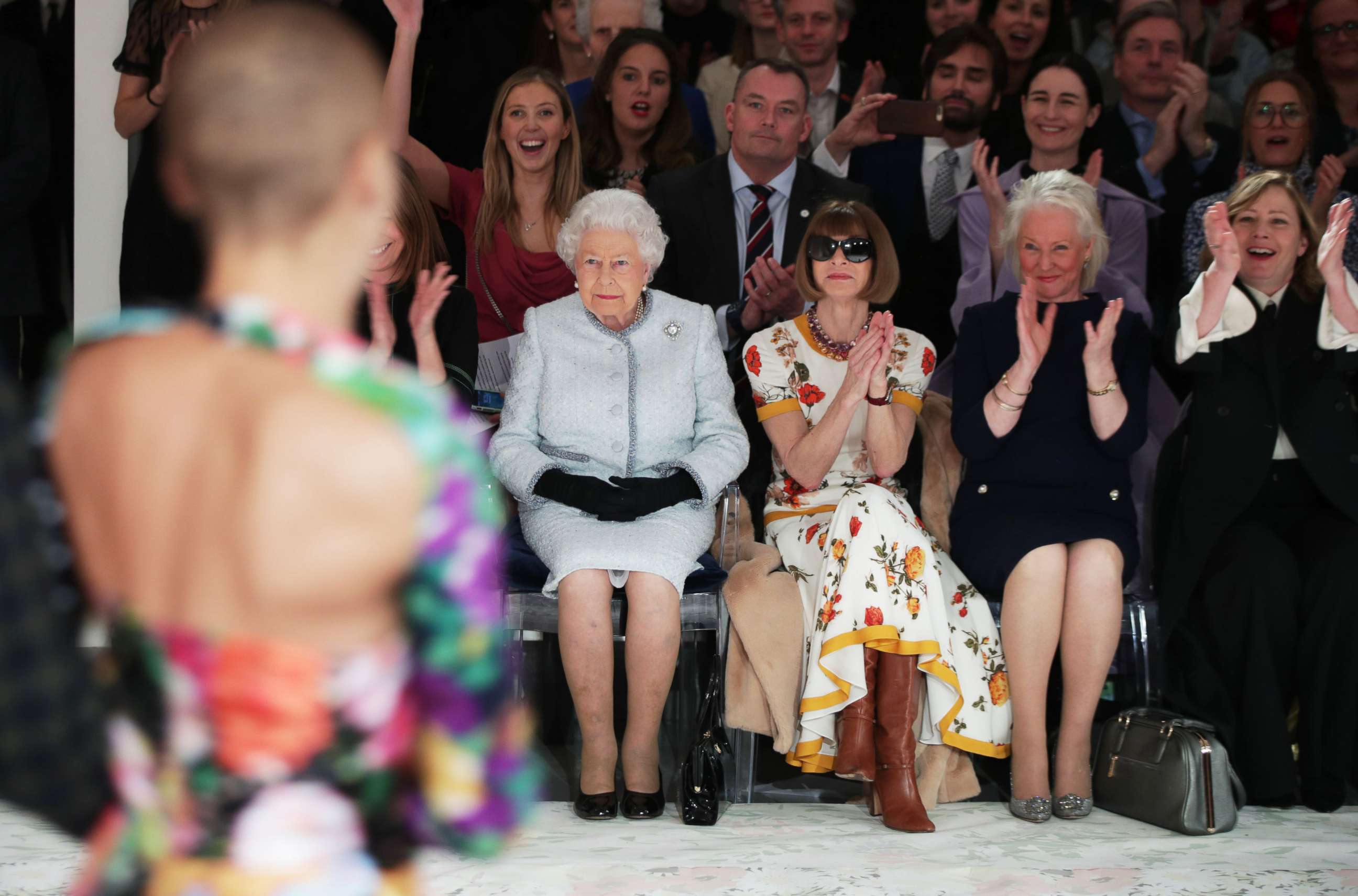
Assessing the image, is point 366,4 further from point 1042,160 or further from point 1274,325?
point 1274,325

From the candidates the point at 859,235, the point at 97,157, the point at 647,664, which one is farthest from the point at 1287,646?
the point at 97,157

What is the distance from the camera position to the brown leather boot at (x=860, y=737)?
2980 millimetres

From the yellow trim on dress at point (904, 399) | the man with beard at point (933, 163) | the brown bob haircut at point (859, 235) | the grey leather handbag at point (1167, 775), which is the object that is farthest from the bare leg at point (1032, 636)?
the man with beard at point (933, 163)

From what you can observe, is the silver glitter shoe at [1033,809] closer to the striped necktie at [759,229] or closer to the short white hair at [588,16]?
the striped necktie at [759,229]

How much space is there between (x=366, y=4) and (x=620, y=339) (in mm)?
1457

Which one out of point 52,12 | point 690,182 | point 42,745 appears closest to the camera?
point 42,745

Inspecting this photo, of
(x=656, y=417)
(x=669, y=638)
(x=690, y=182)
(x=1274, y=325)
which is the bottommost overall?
(x=669, y=638)

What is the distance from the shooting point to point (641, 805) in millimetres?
2967

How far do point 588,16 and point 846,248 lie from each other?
5.21 feet

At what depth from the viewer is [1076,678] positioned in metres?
3.10

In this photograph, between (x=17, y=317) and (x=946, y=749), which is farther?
(x=17, y=317)

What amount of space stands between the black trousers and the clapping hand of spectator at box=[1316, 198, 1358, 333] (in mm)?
493

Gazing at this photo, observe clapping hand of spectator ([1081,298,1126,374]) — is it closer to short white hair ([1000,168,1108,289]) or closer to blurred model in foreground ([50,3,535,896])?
short white hair ([1000,168,1108,289])

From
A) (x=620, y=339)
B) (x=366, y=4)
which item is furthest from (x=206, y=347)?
(x=366, y=4)
